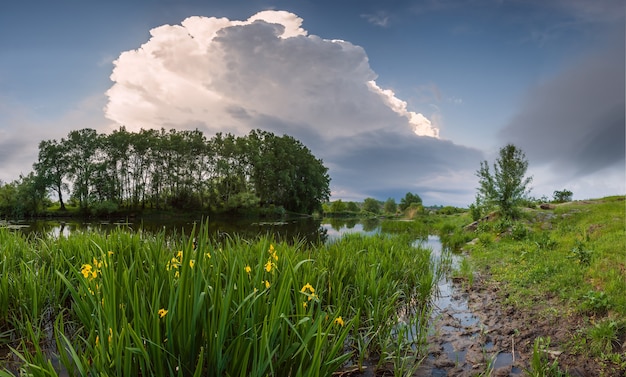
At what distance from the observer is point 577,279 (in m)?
6.86

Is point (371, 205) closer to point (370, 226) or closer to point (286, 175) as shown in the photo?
point (286, 175)

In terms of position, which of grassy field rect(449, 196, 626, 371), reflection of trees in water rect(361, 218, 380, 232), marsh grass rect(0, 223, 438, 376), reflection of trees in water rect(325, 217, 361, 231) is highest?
marsh grass rect(0, 223, 438, 376)

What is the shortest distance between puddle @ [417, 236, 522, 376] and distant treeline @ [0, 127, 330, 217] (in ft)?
168

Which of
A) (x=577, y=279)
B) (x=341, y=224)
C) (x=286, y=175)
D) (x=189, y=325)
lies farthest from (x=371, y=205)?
(x=189, y=325)

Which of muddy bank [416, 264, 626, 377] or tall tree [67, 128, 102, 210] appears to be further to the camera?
tall tree [67, 128, 102, 210]

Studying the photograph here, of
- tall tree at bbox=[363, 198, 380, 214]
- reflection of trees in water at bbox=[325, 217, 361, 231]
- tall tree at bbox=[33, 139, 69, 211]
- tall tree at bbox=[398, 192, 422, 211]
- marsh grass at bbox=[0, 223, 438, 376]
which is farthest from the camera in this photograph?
tall tree at bbox=[363, 198, 380, 214]

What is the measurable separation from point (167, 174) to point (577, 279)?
6082cm

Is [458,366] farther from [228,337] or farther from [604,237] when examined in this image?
[604,237]

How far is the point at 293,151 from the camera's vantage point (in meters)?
71.0

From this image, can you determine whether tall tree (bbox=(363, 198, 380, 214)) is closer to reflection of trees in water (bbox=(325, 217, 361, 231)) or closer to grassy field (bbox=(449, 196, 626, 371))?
reflection of trees in water (bbox=(325, 217, 361, 231))

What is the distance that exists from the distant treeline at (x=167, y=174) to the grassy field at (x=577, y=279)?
47.8 m

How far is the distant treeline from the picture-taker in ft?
161

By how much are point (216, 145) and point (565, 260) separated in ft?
194

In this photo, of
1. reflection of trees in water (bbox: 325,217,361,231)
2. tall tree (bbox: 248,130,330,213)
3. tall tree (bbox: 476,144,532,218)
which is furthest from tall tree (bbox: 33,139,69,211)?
tall tree (bbox: 476,144,532,218)
